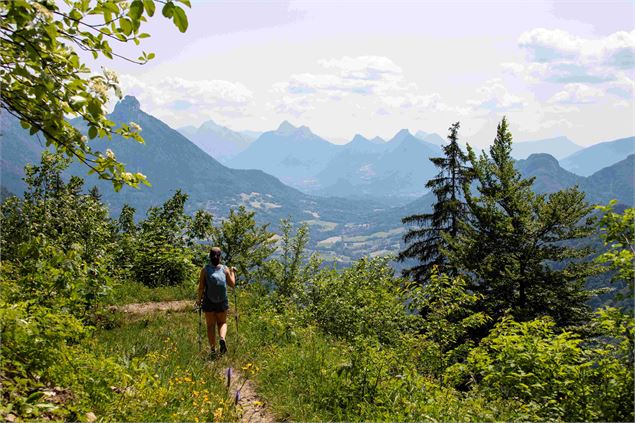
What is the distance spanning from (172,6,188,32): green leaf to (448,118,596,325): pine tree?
2271 centimetres

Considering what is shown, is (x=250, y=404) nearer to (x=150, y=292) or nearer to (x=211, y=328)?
(x=211, y=328)

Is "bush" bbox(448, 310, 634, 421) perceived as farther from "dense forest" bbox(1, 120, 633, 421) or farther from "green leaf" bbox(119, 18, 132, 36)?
"green leaf" bbox(119, 18, 132, 36)

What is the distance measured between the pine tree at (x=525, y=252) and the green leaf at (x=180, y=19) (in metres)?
22.7

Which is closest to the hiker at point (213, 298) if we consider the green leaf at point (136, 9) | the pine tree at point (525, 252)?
the green leaf at point (136, 9)

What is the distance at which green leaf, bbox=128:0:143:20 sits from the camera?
2764 millimetres

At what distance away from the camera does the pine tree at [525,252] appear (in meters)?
23.5

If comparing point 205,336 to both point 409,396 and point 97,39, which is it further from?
point 97,39

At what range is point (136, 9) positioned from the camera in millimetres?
2789

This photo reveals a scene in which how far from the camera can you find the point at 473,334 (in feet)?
80.9

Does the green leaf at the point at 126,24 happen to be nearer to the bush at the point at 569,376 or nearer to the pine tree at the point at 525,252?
the bush at the point at 569,376

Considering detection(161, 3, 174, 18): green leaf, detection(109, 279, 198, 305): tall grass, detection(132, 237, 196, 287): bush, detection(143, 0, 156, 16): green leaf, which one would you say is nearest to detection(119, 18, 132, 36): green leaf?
detection(143, 0, 156, 16): green leaf

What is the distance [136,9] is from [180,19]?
0.35m

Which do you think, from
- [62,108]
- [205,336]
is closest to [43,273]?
[62,108]

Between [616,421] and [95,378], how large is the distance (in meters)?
6.31
